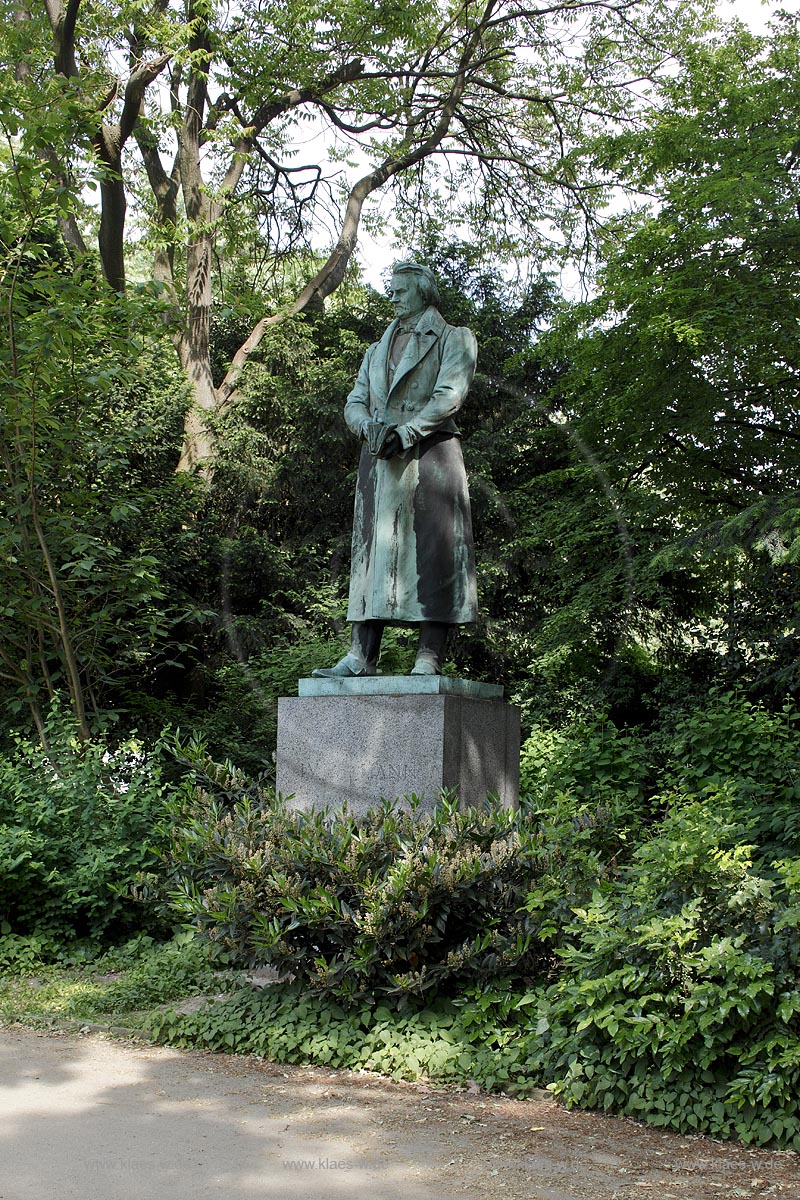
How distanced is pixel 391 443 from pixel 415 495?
33 centimetres

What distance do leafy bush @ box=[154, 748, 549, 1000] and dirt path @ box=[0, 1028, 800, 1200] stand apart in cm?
49

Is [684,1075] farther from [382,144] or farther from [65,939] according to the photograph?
[382,144]

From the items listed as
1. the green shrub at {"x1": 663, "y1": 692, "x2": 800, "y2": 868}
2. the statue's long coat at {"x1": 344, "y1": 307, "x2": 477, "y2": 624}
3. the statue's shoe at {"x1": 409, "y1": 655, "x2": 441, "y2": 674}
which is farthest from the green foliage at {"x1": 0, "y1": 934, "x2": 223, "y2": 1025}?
the green shrub at {"x1": 663, "y1": 692, "x2": 800, "y2": 868}

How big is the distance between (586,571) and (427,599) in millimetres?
7911

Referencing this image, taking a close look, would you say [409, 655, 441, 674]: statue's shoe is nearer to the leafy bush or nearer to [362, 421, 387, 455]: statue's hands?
the leafy bush

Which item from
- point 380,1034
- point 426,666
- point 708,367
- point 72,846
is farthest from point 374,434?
point 708,367

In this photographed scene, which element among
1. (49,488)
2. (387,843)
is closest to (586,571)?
(49,488)

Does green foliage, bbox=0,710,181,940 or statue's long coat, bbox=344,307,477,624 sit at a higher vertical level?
statue's long coat, bbox=344,307,477,624

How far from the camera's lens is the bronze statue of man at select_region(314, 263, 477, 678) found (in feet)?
20.1

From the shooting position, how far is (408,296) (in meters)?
6.44

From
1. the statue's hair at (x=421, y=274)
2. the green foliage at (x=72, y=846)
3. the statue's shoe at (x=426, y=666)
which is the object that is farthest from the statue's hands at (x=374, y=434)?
the green foliage at (x=72, y=846)

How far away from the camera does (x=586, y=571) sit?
1373 cm

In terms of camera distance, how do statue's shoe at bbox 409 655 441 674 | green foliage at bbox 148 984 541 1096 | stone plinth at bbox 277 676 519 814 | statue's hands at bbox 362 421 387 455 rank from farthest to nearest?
statue's hands at bbox 362 421 387 455 < statue's shoe at bbox 409 655 441 674 < stone plinth at bbox 277 676 519 814 < green foliage at bbox 148 984 541 1096

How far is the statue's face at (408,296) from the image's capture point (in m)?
6.43
